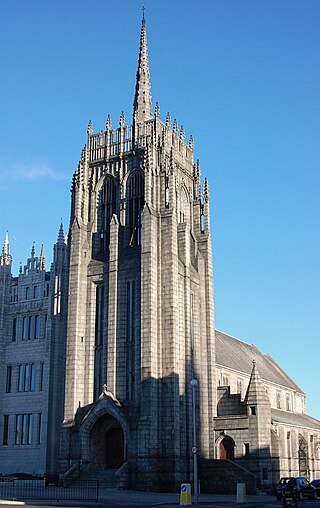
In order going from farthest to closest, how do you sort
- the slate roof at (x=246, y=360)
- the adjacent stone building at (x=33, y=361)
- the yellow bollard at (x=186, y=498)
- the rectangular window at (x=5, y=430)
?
1. the slate roof at (x=246, y=360)
2. the rectangular window at (x=5, y=430)
3. the adjacent stone building at (x=33, y=361)
4. the yellow bollard at (x=186, y=498)

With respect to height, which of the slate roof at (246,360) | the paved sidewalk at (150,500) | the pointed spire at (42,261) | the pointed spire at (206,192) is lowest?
the paved sidewalk at (150,500)

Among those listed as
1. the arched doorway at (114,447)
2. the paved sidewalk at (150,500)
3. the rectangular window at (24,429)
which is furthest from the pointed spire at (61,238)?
the paved sidewalk at (150,500)

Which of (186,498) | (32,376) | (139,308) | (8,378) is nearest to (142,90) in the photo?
(139,308)

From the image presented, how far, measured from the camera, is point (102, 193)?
64.0 metres

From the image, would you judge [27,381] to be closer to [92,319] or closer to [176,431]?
[92,319]

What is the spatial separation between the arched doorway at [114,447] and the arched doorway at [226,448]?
9.99 m

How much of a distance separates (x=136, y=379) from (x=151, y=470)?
24.6ft

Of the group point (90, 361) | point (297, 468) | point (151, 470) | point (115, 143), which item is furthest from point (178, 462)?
point (115, 143)

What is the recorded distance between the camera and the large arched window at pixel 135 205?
60.6m

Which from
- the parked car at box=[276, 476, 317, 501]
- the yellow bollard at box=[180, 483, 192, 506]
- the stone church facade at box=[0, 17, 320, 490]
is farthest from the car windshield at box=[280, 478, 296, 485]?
the yellow bollard at box=[180, 483, 192, 506]

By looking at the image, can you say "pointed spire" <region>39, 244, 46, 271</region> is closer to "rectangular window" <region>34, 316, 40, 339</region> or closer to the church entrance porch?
"rectangular window" <region>34, 316, 40, 339</region>

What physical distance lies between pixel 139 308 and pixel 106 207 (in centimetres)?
1224

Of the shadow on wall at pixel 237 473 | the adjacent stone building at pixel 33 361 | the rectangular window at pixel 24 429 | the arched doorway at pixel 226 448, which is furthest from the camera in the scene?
the rectangular window at pixel 24 429

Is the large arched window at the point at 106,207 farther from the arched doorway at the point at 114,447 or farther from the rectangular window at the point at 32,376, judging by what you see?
the arched doorway at the point at 114,447
